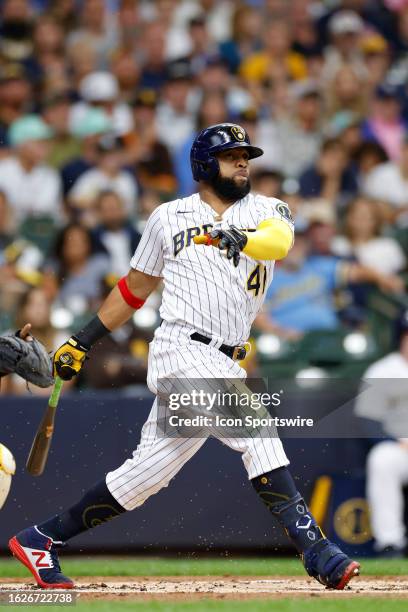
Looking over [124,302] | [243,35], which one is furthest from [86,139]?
[124,302]

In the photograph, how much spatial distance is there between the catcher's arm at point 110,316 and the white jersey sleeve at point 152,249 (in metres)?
0.06

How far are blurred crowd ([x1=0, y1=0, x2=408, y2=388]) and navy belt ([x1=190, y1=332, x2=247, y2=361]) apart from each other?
94.8 inches

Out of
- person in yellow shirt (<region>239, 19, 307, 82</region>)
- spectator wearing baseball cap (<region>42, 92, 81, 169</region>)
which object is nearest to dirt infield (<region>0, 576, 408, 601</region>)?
spectator wearing baseball cap (<region>42, 92, 81, 169</region>)

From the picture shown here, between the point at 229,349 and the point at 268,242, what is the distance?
502 mm

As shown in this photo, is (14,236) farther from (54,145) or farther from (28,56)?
(28,56)

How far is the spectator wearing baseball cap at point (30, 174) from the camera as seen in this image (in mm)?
10453

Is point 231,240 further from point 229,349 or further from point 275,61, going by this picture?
point 275,61

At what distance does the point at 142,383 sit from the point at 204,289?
2518mm

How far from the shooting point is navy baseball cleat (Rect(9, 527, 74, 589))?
18.2 ft

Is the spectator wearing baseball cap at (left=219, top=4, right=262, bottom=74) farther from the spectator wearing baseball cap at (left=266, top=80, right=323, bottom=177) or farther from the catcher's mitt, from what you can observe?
the catcher's mitt

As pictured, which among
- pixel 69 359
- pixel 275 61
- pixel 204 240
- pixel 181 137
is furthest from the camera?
pixel 275 61

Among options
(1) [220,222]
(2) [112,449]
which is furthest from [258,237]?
(2) [112,449]

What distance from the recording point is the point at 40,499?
7324mm

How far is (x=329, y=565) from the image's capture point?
201 inches
